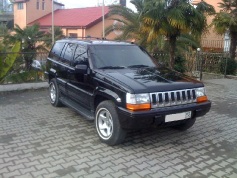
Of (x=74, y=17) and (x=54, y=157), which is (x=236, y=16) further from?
(x=74, y=17)

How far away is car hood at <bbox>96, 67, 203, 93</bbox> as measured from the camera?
14.8 feet

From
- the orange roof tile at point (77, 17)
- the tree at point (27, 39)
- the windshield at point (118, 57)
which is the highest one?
the orange roof tile at point (77, 17)

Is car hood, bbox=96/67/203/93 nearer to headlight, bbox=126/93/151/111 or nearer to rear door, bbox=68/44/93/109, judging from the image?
headlight, bbox=126/93/151/111

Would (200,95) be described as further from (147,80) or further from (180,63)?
(180,63)

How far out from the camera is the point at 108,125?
4.96m

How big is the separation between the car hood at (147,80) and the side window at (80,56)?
2.30 feet

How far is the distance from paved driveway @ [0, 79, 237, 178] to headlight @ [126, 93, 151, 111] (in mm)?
814

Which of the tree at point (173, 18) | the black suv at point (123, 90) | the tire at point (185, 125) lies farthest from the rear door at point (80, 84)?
the tree at point (173, 18)

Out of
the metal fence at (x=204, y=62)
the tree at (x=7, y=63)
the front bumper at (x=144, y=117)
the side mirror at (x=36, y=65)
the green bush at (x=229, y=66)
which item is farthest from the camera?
the green bush at (x=229, y=66)

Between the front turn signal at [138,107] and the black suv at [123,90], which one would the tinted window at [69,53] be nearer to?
the black suv at [123,90]

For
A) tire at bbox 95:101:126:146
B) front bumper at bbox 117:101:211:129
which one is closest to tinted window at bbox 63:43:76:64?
tire at bbox 95:101:126:146

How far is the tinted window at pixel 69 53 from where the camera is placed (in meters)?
6.32

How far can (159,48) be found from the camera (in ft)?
42.4

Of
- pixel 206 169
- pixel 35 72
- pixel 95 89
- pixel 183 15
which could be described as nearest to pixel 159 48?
pixel 183 15
